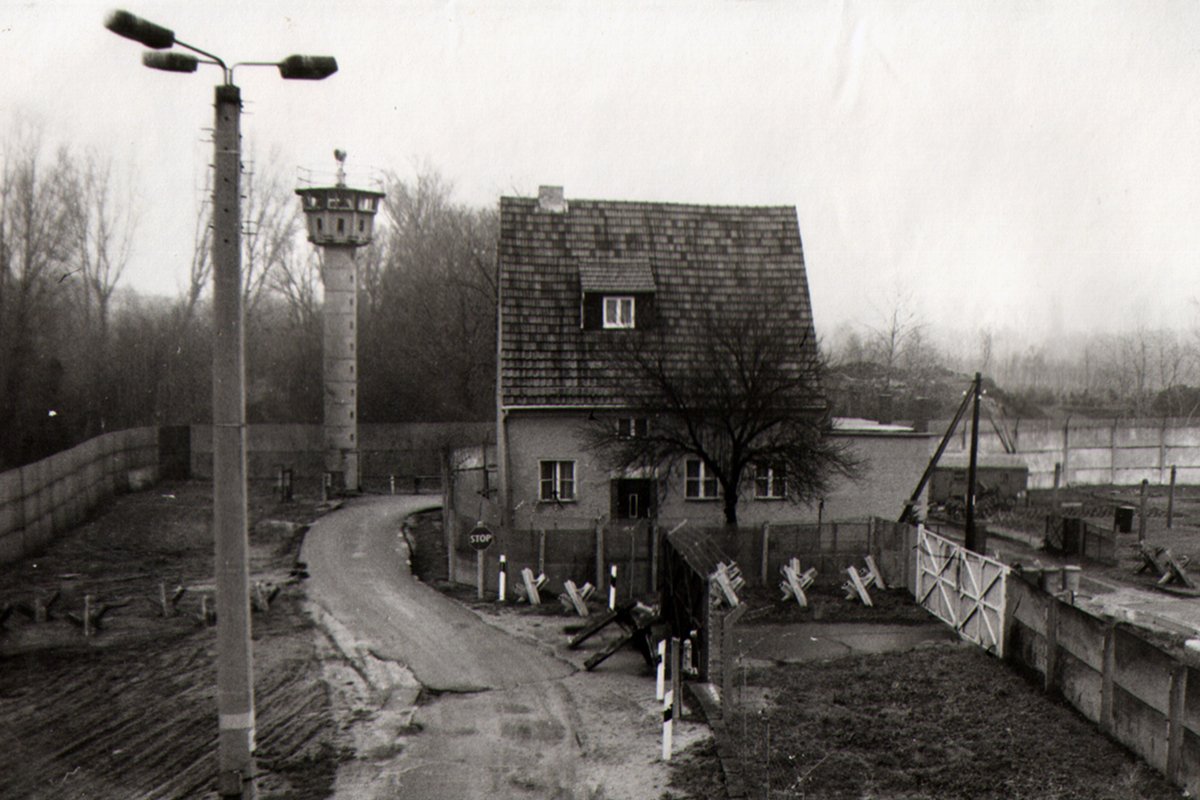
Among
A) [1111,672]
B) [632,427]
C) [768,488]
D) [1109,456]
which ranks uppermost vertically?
[632,427]

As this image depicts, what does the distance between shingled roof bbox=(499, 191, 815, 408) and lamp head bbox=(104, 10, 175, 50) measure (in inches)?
688

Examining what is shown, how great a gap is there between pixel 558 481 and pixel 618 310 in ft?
16.8

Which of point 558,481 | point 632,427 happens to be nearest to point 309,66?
point 632,427

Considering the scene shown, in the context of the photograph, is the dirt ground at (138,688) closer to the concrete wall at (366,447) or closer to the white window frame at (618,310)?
the white window frame at (618,310)

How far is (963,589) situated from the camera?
17.4 m

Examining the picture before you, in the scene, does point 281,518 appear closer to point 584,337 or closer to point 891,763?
point 584,337

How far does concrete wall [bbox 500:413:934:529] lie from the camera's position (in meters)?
25.3

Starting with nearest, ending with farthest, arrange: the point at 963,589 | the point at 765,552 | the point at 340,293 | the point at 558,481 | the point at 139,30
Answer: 1. the point at 139,30
2. the point at 963,589
3. the point at 765,552
4. the point at 558,481
5. the point at 340,293

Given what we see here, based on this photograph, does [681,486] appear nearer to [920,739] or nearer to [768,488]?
[768,488]

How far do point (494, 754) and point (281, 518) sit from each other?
22097mm

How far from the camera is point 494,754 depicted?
37.9 ft

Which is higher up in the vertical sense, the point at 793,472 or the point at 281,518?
the point at 793,472

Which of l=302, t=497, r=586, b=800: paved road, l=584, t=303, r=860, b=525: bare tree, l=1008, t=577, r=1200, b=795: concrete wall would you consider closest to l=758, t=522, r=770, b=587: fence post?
l=584, t=303, r=860, b=525: bare tree

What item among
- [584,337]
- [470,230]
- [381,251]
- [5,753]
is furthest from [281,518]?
[381,251]
